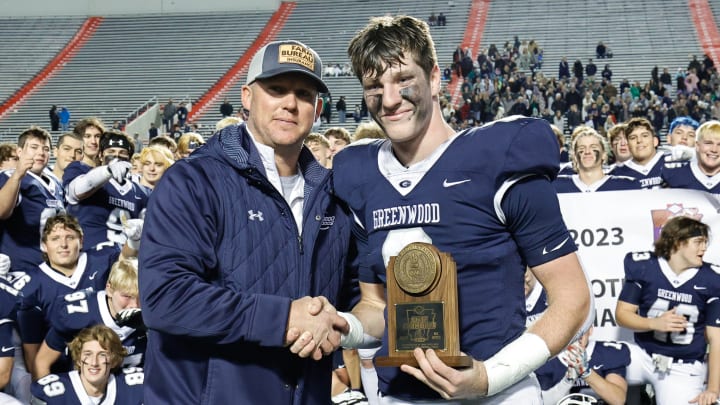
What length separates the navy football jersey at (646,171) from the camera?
773cm

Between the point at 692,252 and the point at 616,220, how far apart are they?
1182 mm

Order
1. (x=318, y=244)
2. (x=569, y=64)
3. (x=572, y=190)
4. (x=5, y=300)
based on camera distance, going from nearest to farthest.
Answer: (x=318, y=244) → (x=5, y=300) → (x=572, y=190) → (x=569, y=64)

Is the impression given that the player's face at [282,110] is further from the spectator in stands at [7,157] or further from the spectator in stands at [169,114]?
the spectator in stands at [169,114]

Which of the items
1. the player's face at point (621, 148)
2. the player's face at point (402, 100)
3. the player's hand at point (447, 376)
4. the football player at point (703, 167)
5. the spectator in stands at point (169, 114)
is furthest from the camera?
the spectator in stands at point (169, 114)

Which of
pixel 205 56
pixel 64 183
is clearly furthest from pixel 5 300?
pixel 205 56

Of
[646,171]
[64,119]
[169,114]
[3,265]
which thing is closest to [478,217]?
[3,265]

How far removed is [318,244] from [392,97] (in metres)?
0.47

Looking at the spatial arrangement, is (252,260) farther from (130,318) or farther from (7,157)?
(7,157)

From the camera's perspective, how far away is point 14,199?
6.25m

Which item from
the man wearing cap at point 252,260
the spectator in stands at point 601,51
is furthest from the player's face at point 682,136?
the spectator in stands at point 601,51

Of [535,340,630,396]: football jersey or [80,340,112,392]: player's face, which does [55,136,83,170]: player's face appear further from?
[535,340,630,396]: football jersey

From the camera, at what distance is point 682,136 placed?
27.9ft

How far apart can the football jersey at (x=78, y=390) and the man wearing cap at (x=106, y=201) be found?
1567 millimetres

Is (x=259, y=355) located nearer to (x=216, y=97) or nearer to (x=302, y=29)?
(x=216, y=97)
